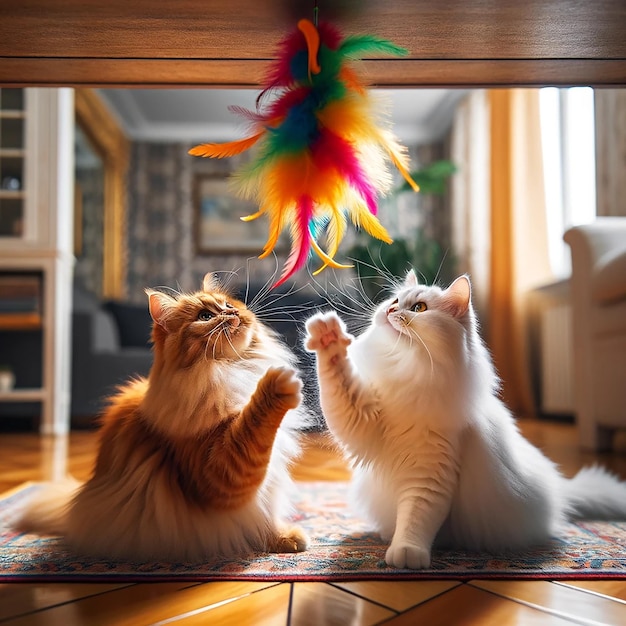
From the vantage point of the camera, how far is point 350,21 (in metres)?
0.84

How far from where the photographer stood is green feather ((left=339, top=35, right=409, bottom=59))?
795 mm

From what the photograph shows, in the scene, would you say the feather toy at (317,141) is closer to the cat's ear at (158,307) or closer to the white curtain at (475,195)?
the cat's ear at (158,307)

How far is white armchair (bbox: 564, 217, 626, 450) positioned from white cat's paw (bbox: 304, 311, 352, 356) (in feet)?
A: 4.71

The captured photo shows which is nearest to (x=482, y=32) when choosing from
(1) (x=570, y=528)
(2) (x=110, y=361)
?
(1) (x=570, y=528)

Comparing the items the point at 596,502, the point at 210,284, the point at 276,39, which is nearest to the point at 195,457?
the point at 210,284

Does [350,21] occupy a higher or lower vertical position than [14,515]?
higher

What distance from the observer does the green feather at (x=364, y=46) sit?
31.3 inches

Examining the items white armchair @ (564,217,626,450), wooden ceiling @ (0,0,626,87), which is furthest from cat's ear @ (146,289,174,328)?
white armchair @ (564,217,626,450)

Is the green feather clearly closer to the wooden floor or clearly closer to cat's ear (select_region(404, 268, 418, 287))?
cat's ear (select_region(404, 268, 418, 287))

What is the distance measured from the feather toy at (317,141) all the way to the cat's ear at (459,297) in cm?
16

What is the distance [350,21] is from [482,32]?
0.59 ft

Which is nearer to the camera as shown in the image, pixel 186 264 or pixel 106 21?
pixel 106 21

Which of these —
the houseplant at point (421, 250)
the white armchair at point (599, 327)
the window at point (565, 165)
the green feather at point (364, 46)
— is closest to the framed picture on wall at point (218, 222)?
the houseplant at point (421, 250)

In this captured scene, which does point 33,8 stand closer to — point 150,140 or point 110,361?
point 110,361
